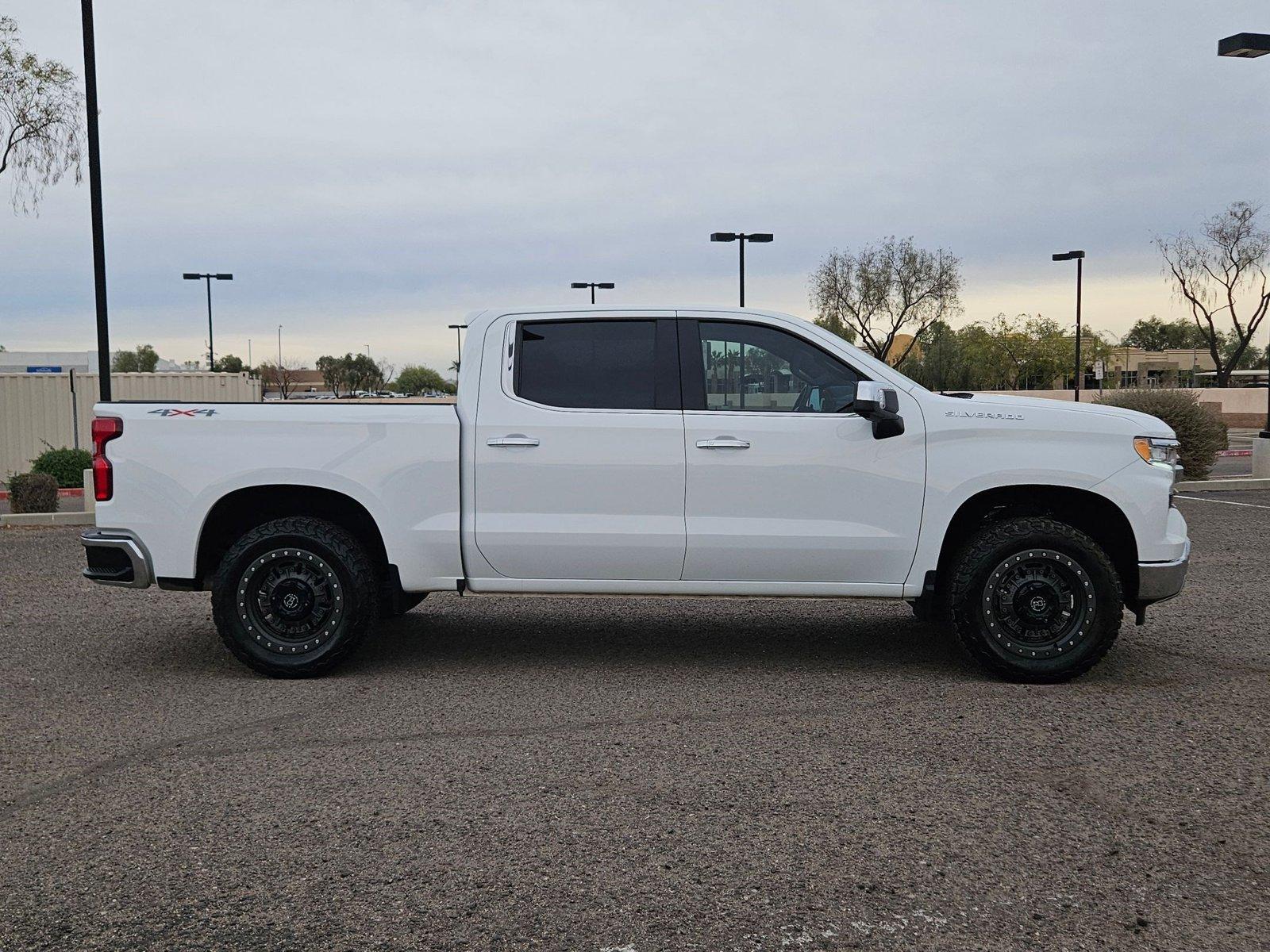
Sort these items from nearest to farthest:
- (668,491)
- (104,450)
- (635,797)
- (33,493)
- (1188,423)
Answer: (635,797) < (668,491) < (104,450) < (33,493) < (1188,423)

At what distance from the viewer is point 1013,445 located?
21.9 feet

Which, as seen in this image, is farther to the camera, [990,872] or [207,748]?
[207,748]

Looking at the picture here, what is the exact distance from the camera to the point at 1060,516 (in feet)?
23.1

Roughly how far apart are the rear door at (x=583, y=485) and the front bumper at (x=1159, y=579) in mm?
2525

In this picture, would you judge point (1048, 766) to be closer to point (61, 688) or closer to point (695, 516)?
point (695, 516)

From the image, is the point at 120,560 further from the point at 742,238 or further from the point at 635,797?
the point at 742,238

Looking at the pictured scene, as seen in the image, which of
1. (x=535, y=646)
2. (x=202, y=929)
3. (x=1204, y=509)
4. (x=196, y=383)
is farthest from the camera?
(x=196, y=383)

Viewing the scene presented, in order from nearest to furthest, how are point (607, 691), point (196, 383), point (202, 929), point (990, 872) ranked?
1. point (202, 929)
2. point (990, 872)
3. point (607, 691)
4. point (196, 383)

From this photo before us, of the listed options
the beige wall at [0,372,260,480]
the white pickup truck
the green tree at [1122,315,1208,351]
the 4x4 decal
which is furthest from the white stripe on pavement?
the green tree at [1122,315,1208,351]

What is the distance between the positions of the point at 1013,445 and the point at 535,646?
3224 millimetres

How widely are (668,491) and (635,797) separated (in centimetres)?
223

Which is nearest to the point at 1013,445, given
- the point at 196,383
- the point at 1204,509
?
the point at 1204,509

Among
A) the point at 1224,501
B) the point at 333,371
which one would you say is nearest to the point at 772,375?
the point at 1224,501

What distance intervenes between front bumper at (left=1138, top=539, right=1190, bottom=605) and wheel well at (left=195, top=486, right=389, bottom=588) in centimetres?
421
